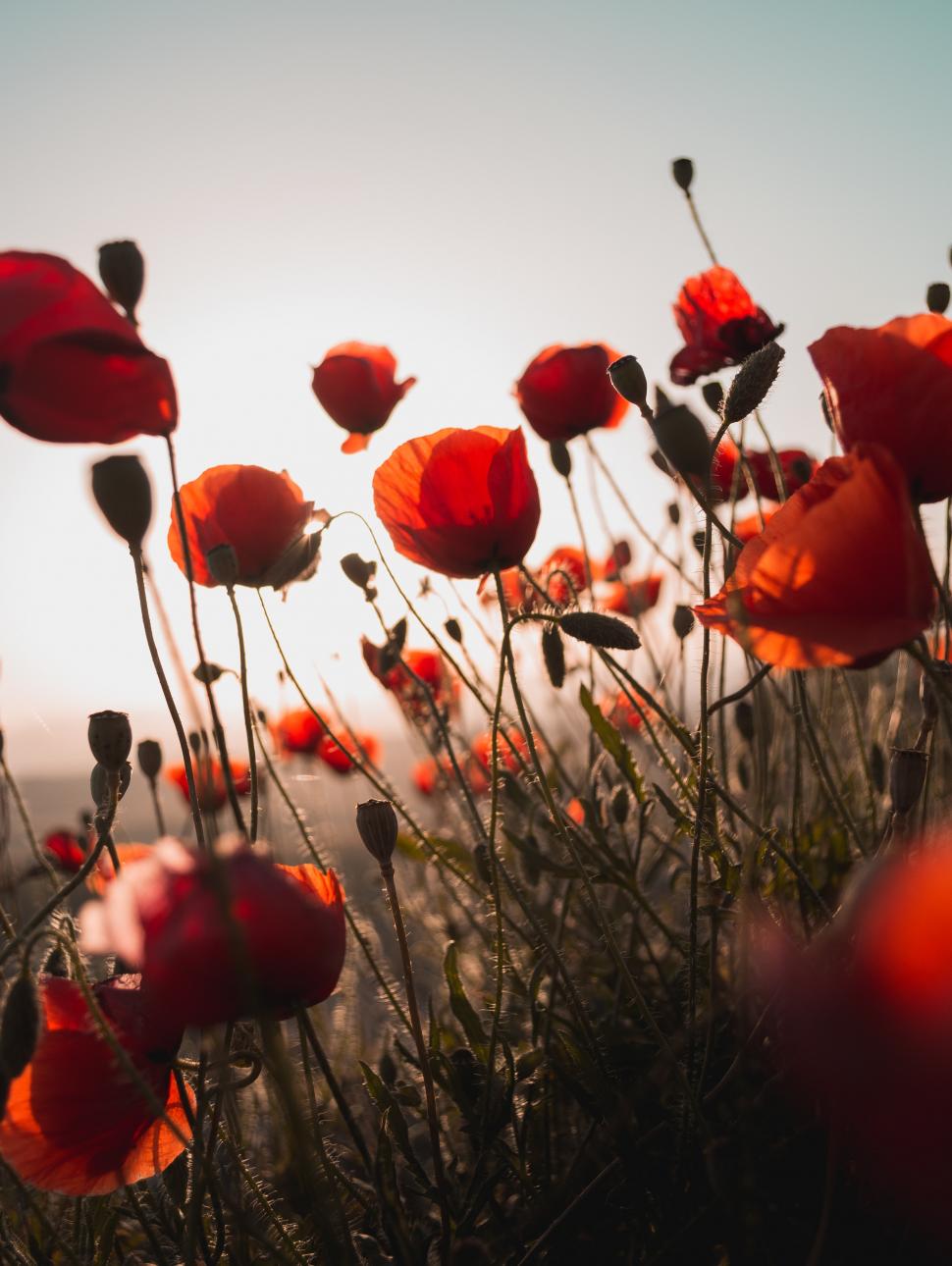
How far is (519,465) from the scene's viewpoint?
40.6 inches

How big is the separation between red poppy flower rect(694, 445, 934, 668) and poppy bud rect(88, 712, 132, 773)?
548 mm

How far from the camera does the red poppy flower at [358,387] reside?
1.65m

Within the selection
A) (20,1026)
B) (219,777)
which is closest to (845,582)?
(20,1026)

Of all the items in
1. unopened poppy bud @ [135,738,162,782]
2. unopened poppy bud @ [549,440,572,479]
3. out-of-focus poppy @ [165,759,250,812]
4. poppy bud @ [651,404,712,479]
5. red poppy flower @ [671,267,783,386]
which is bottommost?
out-of-focus poppy @ [165,759,250,812]

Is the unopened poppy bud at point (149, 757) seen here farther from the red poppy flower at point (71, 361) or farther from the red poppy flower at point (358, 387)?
the red poppy flower at point (71, 361)

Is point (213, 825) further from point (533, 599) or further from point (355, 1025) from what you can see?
point (355, 1025)

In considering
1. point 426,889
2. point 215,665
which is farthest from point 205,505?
point 426,889

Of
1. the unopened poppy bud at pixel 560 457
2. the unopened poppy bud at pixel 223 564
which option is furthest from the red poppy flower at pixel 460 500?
the unopened poppy bud at pixel 560 457

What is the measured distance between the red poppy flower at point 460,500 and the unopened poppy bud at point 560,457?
0.64 metres

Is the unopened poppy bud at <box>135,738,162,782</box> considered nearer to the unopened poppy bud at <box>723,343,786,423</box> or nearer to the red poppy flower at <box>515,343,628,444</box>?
the red poppy flower at <box>515,343,628,444</box>

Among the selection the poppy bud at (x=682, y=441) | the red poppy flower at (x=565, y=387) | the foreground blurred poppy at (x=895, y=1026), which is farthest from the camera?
the red poppy flower at (x=565, y=387)

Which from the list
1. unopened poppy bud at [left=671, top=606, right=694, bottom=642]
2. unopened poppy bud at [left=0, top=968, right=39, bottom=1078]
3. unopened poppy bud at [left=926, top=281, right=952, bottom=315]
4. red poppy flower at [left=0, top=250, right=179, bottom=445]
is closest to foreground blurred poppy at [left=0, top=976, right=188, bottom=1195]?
unopened poppy bud at [left=0, top=968, right=39, bottom=1078]

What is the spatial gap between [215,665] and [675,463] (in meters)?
0.63

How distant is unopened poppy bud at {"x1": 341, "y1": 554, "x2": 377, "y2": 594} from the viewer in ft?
4.88
